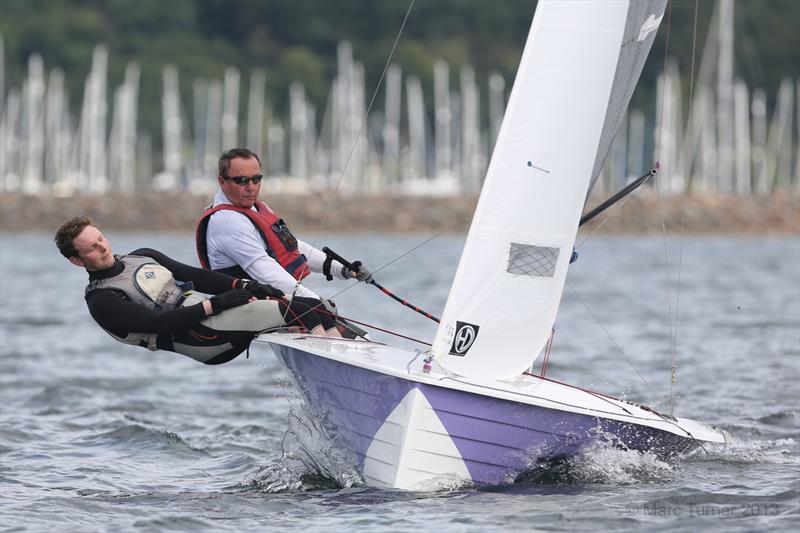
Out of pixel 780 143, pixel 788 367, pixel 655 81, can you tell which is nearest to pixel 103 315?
pixel 788 367

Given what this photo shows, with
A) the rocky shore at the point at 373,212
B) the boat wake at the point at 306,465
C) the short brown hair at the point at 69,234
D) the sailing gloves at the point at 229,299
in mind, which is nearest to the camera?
the short brown hair at the point at 69,234

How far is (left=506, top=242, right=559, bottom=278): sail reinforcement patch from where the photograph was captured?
262 inches

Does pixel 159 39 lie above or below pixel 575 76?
above

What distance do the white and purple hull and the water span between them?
14cm

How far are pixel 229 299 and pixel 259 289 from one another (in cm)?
17

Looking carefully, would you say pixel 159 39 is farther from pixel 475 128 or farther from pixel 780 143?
pixel 780 143

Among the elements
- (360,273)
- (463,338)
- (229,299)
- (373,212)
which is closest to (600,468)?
(463,338)

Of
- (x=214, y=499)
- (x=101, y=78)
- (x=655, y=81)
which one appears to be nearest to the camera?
(x=214, y=499)

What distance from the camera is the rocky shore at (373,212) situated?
46750mm

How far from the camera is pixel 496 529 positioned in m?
6.18

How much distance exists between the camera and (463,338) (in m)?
6.61

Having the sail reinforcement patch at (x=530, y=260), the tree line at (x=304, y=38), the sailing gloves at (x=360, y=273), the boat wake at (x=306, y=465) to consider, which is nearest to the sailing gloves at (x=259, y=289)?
the sailing gloves at (x=360, y=273)

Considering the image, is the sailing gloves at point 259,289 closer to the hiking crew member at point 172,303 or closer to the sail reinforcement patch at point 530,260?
the hiking crew member at point 172,303

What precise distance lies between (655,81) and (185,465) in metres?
65.5
